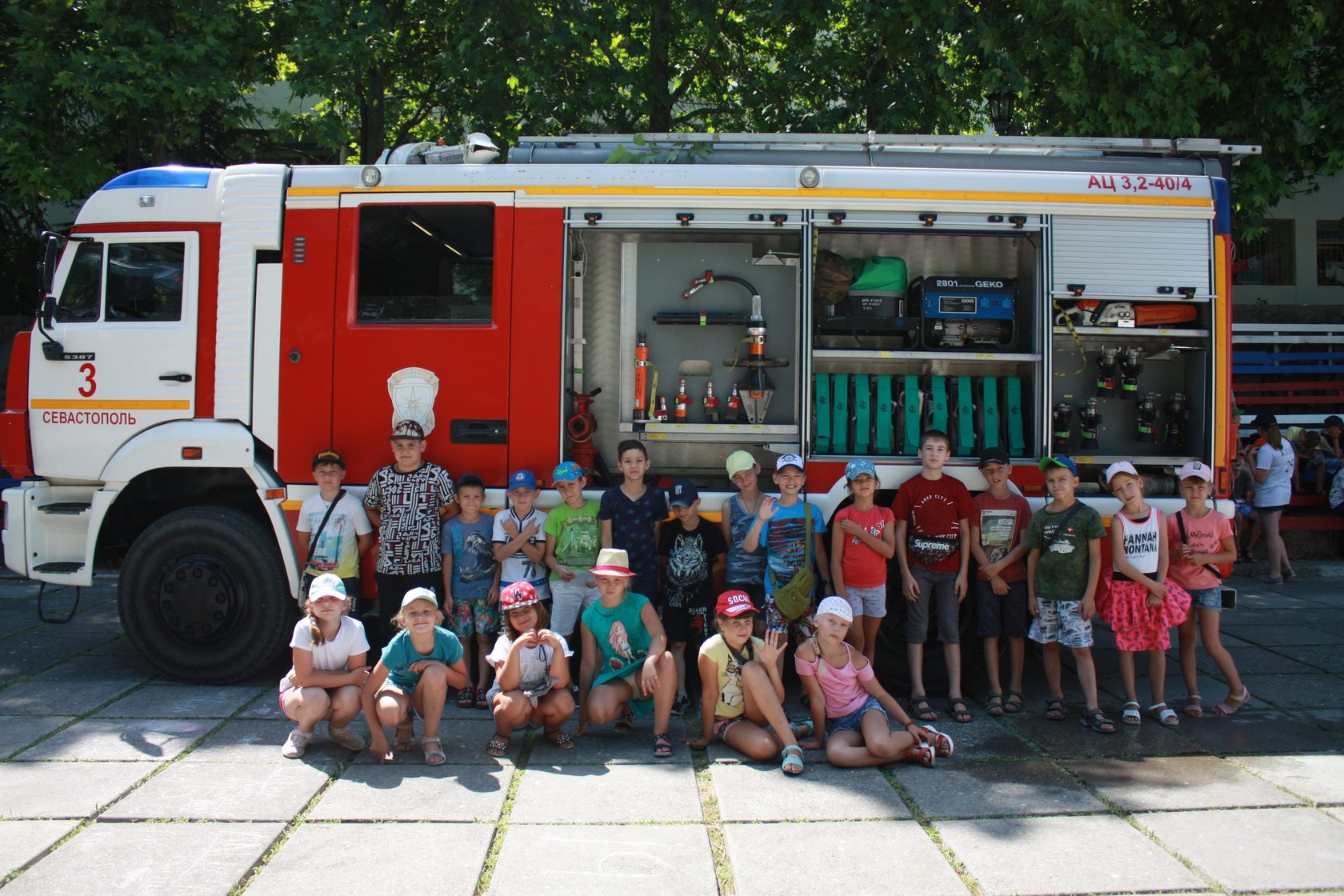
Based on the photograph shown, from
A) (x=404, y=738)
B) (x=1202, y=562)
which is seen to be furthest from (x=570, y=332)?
(x=1202, y=562)

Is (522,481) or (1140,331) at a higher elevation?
(1140,331)

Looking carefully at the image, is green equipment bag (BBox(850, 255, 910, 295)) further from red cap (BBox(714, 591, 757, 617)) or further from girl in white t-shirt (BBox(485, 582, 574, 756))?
girl in white t-shirt (BBox(485, 582, 574, 756))

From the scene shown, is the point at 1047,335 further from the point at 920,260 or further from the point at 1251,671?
the point at 1251,671

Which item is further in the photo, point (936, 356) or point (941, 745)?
point (936, 356)

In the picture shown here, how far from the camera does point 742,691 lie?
5.46 metres

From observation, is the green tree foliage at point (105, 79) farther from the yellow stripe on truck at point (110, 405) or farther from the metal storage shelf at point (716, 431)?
the metal storage shelf at point (716, 431)

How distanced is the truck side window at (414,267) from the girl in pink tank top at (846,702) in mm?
2842

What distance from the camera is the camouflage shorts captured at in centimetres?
590

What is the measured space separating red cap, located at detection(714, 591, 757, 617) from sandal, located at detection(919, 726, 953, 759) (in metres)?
1.10

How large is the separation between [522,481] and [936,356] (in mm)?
2684

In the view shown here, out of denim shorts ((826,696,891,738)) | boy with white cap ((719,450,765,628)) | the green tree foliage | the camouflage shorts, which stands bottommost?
denim shorts ((826,696,891,738))

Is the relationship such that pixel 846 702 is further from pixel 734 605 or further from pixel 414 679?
pixel 414 679

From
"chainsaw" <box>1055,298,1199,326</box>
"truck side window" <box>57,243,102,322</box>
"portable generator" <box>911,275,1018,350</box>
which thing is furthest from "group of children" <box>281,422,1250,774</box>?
"truck side window" <box>57,243,102,322</box>

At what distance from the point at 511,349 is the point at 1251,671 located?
543 centimetres
